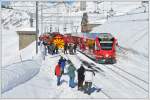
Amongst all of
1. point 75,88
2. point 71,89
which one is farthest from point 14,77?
point 75,88

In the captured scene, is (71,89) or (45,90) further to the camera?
(71,89)

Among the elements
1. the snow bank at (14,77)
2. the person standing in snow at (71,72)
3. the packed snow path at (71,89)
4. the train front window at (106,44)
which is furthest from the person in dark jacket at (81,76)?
the train front window at (106,44)

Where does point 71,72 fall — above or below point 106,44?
below

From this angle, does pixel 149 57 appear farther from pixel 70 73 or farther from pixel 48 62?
pixel 70 73

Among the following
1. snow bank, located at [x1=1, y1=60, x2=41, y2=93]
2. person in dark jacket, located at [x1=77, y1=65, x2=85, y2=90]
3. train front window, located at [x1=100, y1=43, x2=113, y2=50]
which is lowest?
snow bank, located at [x1=1, y1=60, x2=41, y2=93]

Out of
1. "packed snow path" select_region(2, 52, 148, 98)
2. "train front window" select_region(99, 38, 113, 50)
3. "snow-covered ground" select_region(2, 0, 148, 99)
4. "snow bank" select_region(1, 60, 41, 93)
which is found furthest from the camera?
"train front window" select_region(99, 38, 113, 50)

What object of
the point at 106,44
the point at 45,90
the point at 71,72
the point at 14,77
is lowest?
the point at 45,90

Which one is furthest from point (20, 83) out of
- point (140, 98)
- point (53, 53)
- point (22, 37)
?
point (22, 37)

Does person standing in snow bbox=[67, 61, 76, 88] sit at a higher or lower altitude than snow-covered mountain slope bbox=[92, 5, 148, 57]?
lower

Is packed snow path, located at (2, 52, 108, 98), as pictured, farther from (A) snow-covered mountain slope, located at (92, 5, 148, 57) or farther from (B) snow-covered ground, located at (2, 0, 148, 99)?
(A) snow-covered mountain slope, located at (92, 5, 148, 57)

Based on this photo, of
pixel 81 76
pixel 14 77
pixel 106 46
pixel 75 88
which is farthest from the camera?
pixel 106 46

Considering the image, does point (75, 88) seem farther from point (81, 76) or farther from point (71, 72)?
point (81, 76)

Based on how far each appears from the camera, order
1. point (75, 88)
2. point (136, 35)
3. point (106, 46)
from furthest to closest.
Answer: point (136, 35)
point (106, 46)
point (75, 88)

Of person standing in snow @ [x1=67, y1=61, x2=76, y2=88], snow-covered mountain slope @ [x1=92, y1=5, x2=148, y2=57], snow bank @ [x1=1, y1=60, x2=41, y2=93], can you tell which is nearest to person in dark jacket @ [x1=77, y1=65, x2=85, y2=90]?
person standing in snow @ [x1=67, y1=61, x2=76, y2=88]
